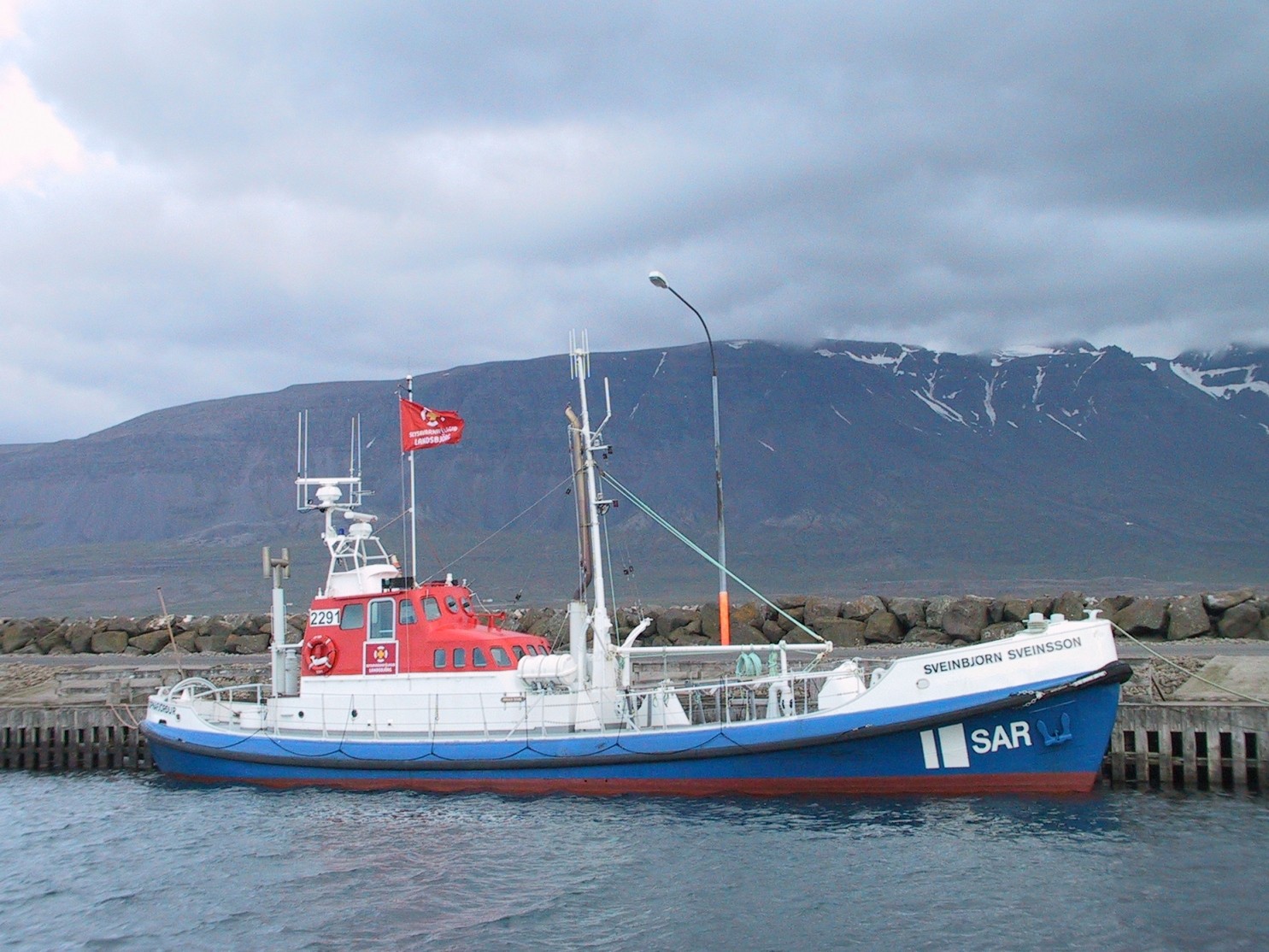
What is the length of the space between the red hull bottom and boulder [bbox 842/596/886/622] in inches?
763

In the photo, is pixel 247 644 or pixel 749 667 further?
pixel 247 644

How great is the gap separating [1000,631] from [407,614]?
856 inches

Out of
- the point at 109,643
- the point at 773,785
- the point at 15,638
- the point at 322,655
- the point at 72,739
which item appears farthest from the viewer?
the point at 15,638

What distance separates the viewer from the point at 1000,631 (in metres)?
37.3

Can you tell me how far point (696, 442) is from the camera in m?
164

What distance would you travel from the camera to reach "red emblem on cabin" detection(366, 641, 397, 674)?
22.9 meters

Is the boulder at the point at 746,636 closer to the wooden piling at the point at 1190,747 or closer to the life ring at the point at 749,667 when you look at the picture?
the life ring at the point at 749,667

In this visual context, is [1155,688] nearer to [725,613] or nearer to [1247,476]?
[725,613]

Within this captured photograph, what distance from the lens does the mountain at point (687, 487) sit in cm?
10612

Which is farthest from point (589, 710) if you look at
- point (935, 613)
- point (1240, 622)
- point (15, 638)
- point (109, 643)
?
point (15, 638)

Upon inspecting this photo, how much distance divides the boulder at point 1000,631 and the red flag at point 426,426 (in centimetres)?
2053

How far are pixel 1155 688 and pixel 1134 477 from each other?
150 m

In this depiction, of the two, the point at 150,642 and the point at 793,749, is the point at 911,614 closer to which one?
the point at 793,749

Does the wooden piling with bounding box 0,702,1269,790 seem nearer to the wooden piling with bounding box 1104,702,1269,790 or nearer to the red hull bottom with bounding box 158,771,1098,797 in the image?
the wooden piling with bounding box 1104,702,1269,790
